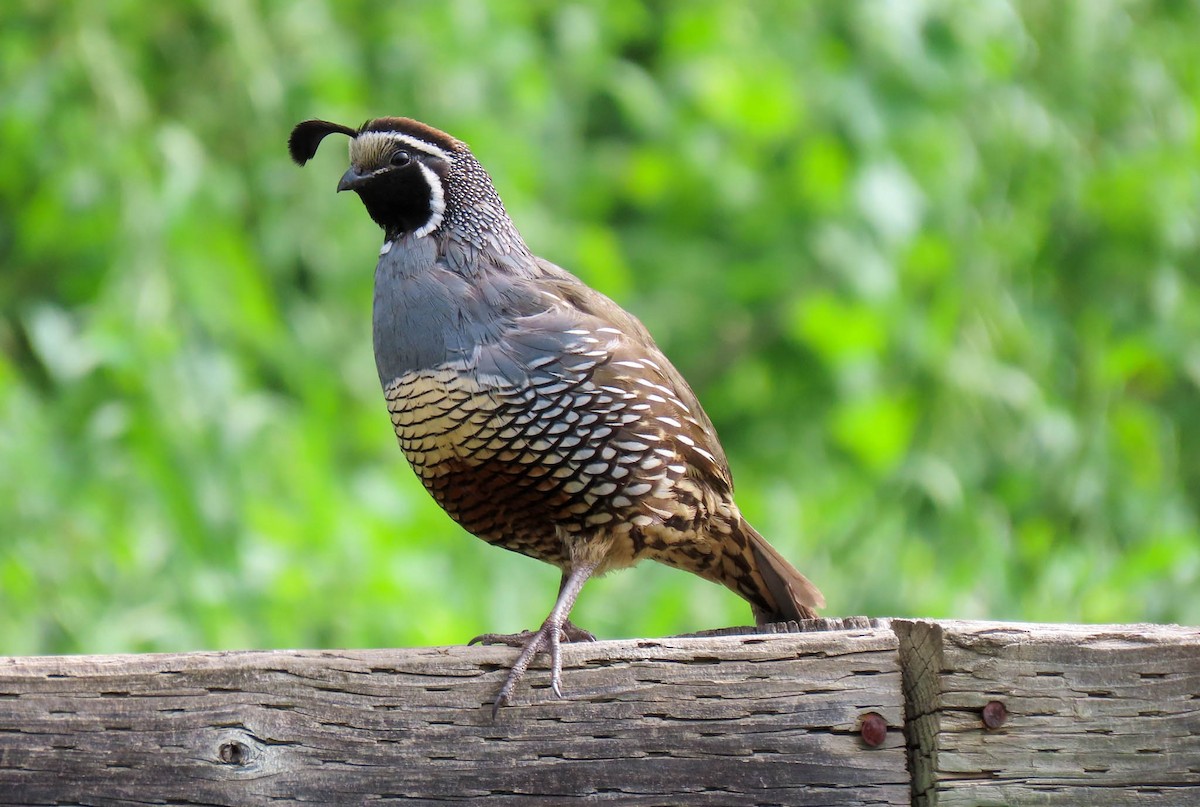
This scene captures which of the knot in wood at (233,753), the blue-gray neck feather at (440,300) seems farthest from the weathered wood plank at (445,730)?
the blue-gray neck feather at (440,300)

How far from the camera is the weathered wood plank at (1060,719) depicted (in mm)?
1719

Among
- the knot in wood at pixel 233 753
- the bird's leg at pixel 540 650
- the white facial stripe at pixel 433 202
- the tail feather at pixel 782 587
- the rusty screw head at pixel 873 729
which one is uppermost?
the white facial stripe at pixel 433 202

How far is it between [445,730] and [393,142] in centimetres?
131

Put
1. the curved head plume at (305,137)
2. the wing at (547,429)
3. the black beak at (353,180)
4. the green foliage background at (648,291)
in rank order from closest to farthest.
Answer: the wing at (547,429)
the black beak at (353,180)
the curved head plume at (305,137)
the green foliage background at (648,291)

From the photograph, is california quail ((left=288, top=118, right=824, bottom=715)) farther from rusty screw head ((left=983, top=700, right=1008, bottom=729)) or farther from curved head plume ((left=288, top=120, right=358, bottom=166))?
rusty screw head ((left=983, top=700, right=1008, bottom=729))

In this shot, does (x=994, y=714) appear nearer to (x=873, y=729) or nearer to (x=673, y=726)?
(x=873, y=729)

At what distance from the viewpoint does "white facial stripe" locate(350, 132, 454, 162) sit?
2.74 meters

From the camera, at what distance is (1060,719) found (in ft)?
5.69

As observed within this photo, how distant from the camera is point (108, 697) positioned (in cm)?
176

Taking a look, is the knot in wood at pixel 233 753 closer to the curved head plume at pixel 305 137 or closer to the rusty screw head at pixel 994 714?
the rusty screw head at pixel 994 714

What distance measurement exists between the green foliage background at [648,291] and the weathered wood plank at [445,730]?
194 centimetres

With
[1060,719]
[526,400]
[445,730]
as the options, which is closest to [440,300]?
[526,400]

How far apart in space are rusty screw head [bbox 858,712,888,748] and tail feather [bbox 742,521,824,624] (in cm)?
106

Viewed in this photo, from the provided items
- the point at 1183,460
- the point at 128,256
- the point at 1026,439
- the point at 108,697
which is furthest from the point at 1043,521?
the point at 108,697
